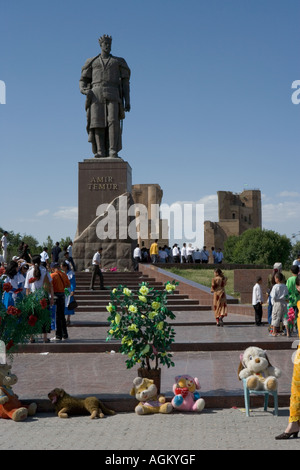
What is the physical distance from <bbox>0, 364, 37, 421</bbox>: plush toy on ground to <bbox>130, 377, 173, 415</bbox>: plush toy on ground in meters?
0.97

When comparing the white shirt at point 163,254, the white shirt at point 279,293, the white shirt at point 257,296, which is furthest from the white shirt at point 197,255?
the white shirt at point 279,293

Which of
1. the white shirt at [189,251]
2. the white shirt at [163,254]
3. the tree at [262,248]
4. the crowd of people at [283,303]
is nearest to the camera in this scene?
the crowd of people at [283,303]

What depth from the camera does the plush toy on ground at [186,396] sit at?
5.56 m

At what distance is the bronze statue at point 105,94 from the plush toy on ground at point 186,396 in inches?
683

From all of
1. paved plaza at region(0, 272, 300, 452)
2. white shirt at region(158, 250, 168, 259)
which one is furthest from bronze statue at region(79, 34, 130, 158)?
paved plaza at region(0, 272, 300, 452)

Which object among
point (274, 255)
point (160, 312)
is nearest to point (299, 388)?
A: point (160, 312)

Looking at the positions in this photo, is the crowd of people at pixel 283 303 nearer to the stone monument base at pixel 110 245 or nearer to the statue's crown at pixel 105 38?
the stone monument base at pixel 110 245

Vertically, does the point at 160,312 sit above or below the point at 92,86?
below

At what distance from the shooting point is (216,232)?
76438mm

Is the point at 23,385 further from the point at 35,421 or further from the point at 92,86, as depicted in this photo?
the point at 92,86

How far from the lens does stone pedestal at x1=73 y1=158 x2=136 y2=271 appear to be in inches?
814

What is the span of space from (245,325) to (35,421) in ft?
23.3

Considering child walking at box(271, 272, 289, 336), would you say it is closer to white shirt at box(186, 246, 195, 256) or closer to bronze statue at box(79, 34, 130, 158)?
bronze statue at box(79, 34, 130, 158)

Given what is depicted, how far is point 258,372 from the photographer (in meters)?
5.47
